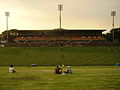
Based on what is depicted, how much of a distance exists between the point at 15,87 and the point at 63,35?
10363cm

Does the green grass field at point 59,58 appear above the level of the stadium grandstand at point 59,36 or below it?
below

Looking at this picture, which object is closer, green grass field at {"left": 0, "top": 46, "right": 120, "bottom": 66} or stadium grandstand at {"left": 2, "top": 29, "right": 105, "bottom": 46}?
green grass field at {"left": 0, "top": 46, "right": 120, "bottom": 66}

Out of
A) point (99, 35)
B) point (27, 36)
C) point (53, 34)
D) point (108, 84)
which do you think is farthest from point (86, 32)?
point (108, 84)

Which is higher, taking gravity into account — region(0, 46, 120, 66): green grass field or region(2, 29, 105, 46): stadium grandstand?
region(2, 29, 105, 46): stadium grandstand

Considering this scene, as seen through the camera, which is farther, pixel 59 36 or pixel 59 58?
pixel 59 36

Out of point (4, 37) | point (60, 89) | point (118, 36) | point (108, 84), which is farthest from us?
point (4, 37)

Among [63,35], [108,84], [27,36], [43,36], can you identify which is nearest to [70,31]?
[63,35]

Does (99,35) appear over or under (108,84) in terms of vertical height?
over

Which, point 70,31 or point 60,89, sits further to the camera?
point 70,31

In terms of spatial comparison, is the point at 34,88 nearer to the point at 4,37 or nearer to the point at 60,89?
the point at 60,89

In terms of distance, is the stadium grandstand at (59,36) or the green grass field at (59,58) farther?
the stadium grandstand at (59,36)

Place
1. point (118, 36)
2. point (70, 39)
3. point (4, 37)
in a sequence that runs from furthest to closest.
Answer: point (4, 37) → point (118, 36) → point (70, 39)

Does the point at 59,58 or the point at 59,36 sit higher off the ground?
the point at 59,36

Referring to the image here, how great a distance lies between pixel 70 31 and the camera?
11956 centimetres
